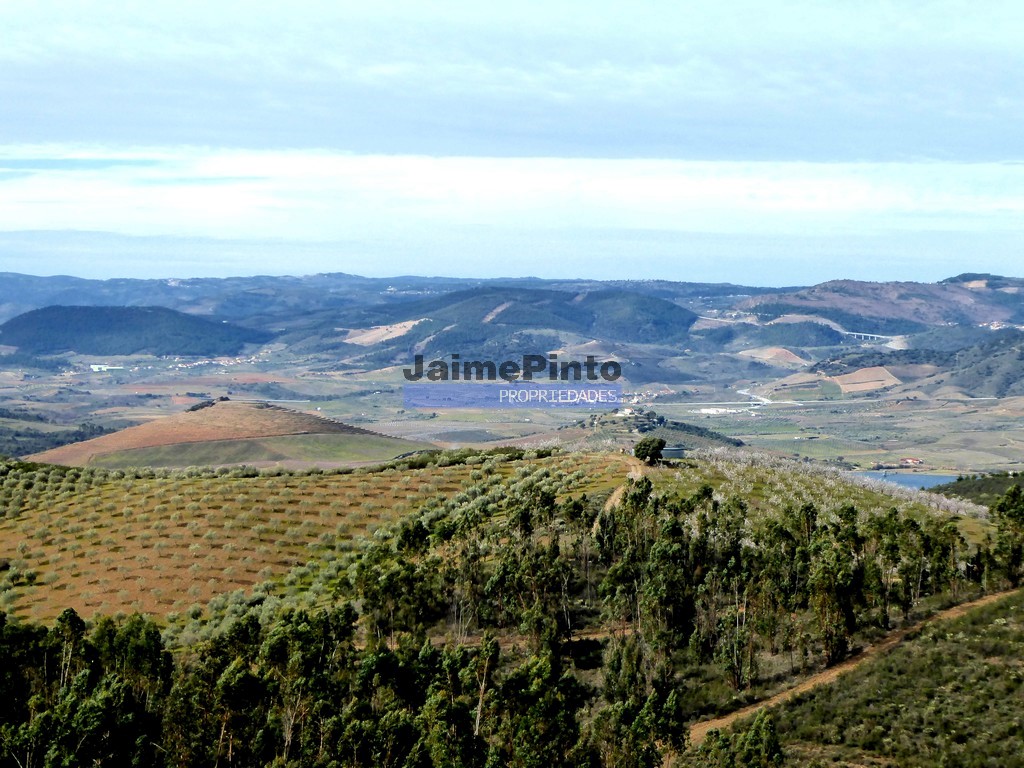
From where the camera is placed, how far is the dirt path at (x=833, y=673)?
44344 mm

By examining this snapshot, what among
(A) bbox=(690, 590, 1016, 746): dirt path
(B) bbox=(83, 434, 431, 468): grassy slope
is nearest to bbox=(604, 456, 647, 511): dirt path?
(A) bbox=(690, 590, 1016, 746): dirt path

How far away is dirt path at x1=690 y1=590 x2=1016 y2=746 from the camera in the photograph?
4434cm

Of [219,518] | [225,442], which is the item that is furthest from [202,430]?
[219,518]

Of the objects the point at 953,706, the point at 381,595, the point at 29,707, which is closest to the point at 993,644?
the point at 953,706

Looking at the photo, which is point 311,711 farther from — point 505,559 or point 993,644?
point 993,644

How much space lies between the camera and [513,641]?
52594 mm

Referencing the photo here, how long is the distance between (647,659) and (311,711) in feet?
53.0

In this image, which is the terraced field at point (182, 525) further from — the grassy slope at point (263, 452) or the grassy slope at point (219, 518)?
the grassy slope at point (263, 452)

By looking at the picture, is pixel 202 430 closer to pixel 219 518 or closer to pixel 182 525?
pixel 219 518

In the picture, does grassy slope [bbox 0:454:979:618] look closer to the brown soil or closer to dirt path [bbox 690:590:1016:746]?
dirt path [bbox 690:590:1016:746]

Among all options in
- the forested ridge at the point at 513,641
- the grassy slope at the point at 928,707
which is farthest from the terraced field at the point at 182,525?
the grassy slope at the point at 928,707

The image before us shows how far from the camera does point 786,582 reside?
52062 millimetres

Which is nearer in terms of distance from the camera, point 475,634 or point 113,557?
point 475,634

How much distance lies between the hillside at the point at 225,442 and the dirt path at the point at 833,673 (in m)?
122
